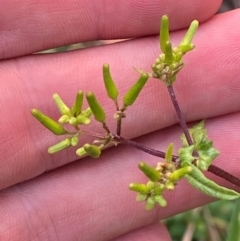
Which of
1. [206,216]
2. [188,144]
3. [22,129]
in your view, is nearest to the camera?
[188,144]

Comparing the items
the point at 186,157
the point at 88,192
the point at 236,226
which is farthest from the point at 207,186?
the point at 88,192

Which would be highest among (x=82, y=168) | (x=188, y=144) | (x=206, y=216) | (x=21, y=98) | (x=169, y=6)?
(x=169, y=6)

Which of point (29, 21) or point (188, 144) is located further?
point (29, 21)

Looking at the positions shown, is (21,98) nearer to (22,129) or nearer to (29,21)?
(22,129)

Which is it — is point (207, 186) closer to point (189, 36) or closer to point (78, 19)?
point (189, 36)

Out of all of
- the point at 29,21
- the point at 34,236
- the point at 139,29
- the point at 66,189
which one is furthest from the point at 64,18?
the point at 34,236

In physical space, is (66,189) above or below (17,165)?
below

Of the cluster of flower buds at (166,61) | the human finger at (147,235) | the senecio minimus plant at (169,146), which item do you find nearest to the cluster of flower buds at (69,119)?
the senecio minimus plant at (169,146)
